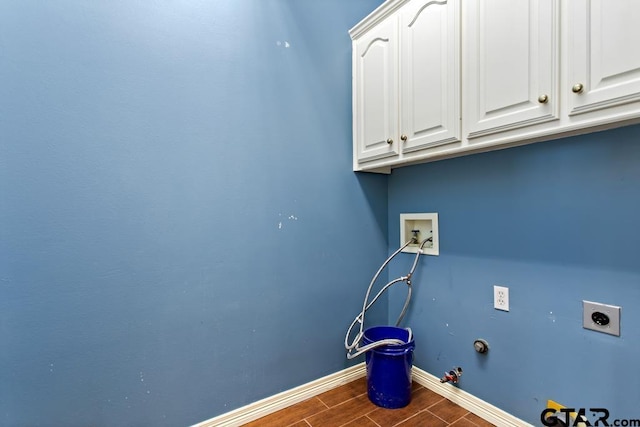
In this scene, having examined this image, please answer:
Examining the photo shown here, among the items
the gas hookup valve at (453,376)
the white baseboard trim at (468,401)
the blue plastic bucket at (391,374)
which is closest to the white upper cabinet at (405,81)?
the blue plastic bucket at (391,374)

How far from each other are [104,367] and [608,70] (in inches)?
80.3

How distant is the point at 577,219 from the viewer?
1.16m

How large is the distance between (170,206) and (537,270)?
164 cm

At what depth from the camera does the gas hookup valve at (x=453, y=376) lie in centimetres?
155

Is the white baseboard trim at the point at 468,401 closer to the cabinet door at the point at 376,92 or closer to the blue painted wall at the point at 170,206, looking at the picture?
the blue painted wall at the point at 170,206

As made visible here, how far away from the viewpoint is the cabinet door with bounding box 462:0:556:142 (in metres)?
1.00

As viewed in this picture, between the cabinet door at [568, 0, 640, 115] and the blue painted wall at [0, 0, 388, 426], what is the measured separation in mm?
1089

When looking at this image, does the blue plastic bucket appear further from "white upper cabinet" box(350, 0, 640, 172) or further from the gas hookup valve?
"white upper cabinet" box(350, 0, 640, 172)

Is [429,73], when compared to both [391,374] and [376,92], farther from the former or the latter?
[391,374]

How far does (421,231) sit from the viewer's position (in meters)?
1.80

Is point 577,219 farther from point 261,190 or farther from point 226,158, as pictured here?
point 226,158

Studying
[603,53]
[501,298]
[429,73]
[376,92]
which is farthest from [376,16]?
[501,298]

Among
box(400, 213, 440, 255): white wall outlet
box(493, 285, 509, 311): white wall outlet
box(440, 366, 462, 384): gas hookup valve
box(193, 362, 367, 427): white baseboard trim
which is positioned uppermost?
box(400, 213, 440, 255): white wall outlet

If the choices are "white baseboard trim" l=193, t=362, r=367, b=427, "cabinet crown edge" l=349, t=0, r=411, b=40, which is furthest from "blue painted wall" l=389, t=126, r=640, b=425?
"cabinet crown edge" l=349, t=0, r=411, b=40
